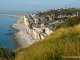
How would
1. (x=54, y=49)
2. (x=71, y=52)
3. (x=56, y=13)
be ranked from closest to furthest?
(x=71, y=52) < (x=54, y=49) < (x=56, y=13)

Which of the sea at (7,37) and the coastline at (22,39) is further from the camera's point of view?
the coastline at (22,39)

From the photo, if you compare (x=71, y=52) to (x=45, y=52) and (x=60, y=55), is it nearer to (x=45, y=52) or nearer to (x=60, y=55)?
(x=60, y=55)

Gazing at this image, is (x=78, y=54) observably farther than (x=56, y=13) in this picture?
No

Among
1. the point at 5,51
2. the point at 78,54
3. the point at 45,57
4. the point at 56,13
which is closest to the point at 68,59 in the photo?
the point at 78,54

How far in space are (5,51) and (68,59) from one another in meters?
2.41

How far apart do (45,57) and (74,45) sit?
18.9 inches

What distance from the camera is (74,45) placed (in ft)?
Result: 11.9

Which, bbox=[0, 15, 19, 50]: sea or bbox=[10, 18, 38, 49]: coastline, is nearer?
bbox=[0, 15, 19, 50]: sea

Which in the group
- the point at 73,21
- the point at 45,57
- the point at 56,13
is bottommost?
the point at 56,13

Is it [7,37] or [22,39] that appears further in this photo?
[7,37]

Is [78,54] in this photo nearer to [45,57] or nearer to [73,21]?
[45,57]

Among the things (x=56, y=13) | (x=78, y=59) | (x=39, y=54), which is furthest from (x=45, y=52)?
(x=56, y=13)

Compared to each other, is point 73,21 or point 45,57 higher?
point 45,57

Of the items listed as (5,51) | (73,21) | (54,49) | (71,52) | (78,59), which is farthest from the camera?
(73,21)
